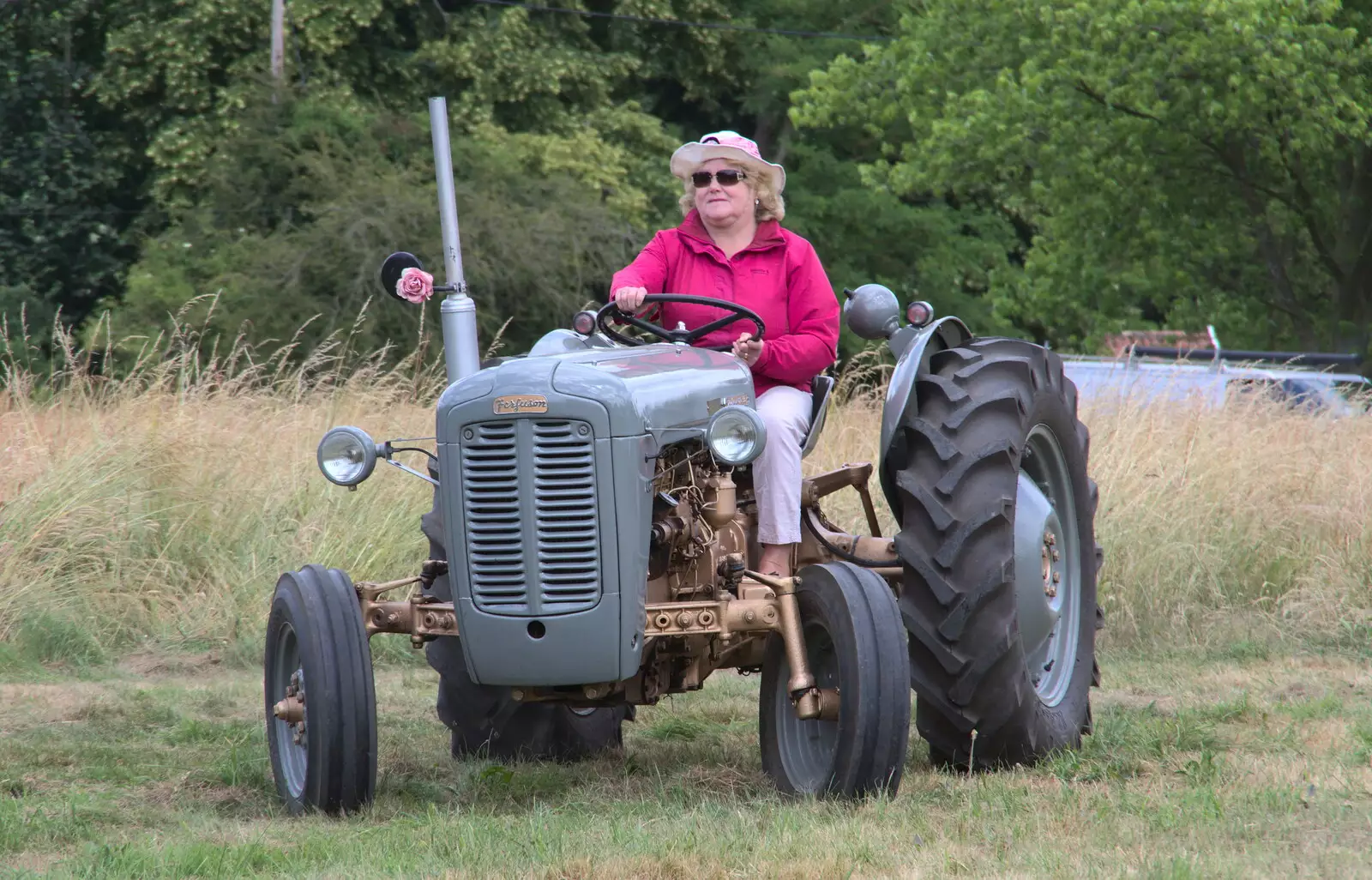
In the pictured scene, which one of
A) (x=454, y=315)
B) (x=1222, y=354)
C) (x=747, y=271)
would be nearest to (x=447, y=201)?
(x=454, y=315)

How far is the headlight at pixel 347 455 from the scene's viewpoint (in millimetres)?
5059

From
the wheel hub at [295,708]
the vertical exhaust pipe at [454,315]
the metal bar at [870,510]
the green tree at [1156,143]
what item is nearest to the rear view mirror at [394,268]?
the vertical exhaust pipe at [454,315]

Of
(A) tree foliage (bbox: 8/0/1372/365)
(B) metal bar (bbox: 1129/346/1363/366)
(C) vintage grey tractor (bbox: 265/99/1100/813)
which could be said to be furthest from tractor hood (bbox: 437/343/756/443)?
(A) tree foliage (bbox: 8/0/1372/365)

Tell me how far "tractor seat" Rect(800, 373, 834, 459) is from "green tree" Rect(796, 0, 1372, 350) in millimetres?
15895

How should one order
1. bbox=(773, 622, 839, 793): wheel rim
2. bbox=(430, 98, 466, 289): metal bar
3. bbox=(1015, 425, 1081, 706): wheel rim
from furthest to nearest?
bbox=(430, 98, 466, 289): metal bar < bbox=(1015, 425, 1081, 706): wheel rim < bbox=(773, 622, 839, 793): wheel rim

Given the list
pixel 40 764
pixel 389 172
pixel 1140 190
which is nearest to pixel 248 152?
pixel 389 172

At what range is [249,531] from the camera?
9.15 meters

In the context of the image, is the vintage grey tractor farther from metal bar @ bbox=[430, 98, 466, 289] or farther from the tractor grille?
metal bar @ bbox=[430, 98, 466, 289]

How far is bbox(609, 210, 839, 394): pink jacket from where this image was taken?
5695 millimetres

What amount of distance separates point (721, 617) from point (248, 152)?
61.3ft

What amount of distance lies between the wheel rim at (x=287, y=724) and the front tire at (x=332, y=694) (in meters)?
0.02

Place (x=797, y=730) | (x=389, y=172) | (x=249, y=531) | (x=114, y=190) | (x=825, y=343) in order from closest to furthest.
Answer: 1. (x=797, y=730)
2. (x=825, y=343)
3. (x=249, y=531)
4. (x=389, y=172)
5. (x=114, y=190)

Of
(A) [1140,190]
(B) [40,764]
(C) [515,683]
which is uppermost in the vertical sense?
(A) [1140,190]

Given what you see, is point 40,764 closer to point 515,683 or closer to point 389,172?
point 515,683
